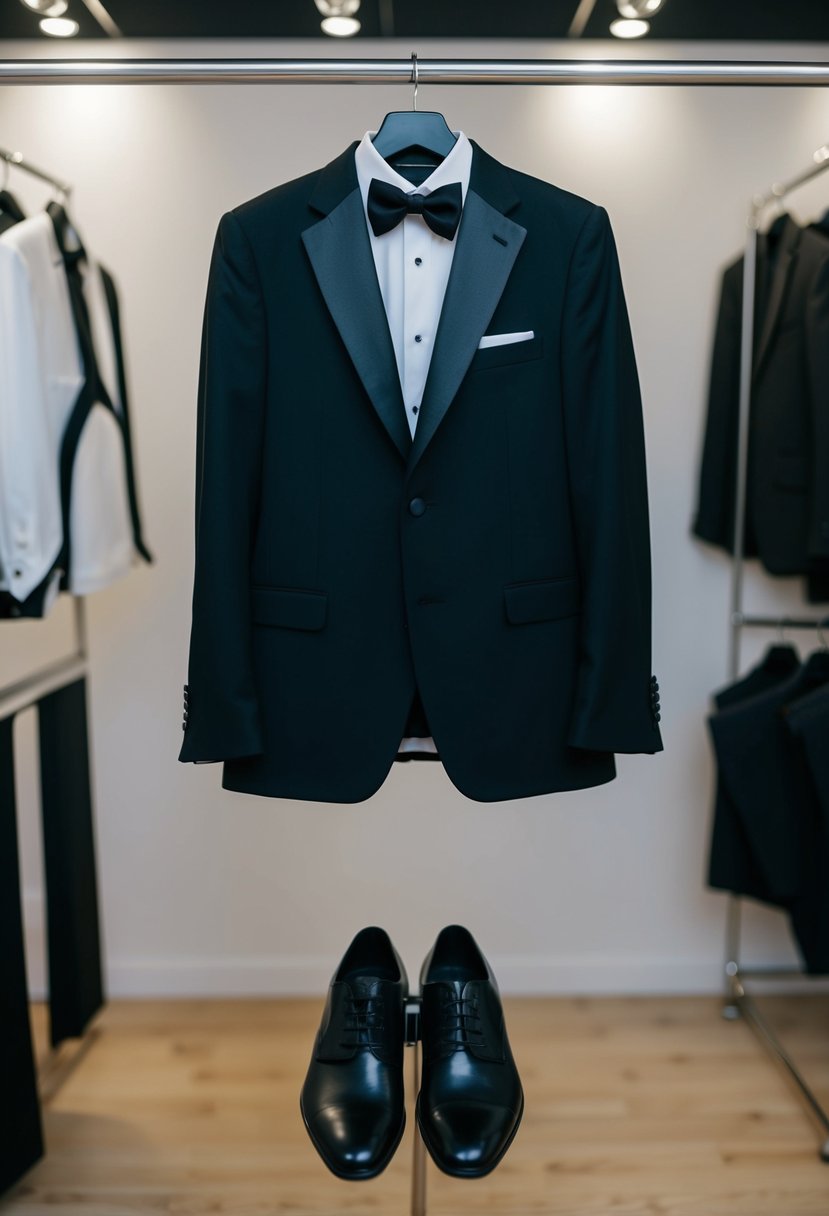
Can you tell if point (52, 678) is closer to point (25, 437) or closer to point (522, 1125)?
point (25, 437)

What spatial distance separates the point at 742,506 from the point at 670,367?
1.36 feet

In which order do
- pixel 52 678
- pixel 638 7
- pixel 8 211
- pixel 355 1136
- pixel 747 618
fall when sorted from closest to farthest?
pixel 355 1136, pixel 638 7, pixel 8 211, pixel 52 678, pixel 747 618

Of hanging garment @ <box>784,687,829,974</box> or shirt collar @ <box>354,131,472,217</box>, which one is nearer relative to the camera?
shirt collar @ <box>354,131,472,217</box>

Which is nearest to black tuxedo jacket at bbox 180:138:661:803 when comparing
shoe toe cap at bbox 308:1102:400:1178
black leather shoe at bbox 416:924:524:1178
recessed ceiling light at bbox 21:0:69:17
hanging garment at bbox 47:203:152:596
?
black leather shoe at bbox 416:924:524:1178

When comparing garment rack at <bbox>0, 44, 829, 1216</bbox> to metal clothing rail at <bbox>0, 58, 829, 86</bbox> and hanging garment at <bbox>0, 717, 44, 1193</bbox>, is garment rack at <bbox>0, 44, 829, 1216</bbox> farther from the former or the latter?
hanging garment at <bbox>0, 717, 44, 1193</bbox>

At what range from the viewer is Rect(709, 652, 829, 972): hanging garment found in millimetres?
2266

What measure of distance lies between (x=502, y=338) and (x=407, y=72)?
0.37m

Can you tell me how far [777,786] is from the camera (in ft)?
7.48

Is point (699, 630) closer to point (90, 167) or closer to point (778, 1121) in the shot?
point (778, 1121)

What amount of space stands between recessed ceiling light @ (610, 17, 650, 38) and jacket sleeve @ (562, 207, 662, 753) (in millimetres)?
1072

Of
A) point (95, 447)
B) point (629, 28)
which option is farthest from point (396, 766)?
point (629, 28)

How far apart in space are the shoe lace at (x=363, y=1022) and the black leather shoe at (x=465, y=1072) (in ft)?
0.21

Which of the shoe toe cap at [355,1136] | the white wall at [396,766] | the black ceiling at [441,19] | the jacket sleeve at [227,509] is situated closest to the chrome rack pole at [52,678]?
the white wall at [396,766]

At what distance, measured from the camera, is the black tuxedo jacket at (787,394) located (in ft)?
7.09
